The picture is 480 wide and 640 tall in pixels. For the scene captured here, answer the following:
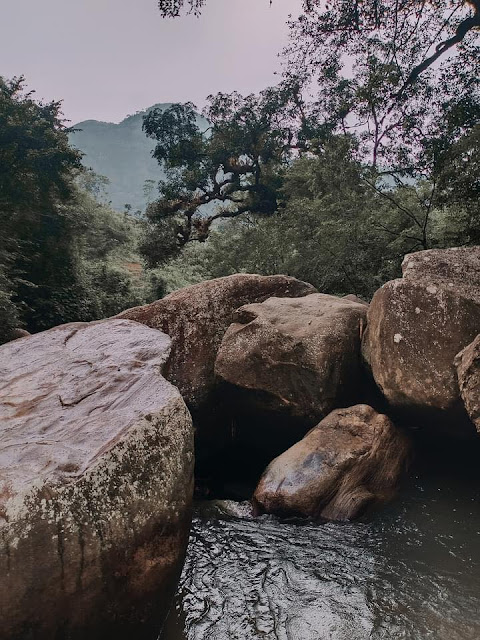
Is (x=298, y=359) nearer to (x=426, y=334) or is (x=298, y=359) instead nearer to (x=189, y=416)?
(x=426, y=334)

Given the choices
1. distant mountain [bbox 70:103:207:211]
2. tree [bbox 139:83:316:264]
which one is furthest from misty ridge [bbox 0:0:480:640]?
distant mountain [bbox 70:103:207:211]

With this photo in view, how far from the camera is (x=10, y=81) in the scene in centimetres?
1568

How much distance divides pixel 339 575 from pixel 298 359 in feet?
10.3

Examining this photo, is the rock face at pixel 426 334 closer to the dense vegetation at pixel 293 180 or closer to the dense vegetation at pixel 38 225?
the dense vegetation at pixel 293 180

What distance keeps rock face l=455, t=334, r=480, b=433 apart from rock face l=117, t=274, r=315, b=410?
14.1ft

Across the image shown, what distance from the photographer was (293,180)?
17500 mm

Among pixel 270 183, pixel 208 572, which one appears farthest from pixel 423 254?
pixel 270 183

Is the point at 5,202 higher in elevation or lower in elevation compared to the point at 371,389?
higher

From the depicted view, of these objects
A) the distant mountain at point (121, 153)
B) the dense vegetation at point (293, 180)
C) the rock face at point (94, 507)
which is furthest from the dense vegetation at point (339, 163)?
the distant mountain at point (121, 153)

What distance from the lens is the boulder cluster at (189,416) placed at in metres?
3.07

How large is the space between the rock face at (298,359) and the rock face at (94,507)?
309 centimetres

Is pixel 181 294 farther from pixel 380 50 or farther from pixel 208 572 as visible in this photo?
pixel 380 50

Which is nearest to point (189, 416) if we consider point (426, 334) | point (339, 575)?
point (339, 575)

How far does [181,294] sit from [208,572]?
5.51 m
